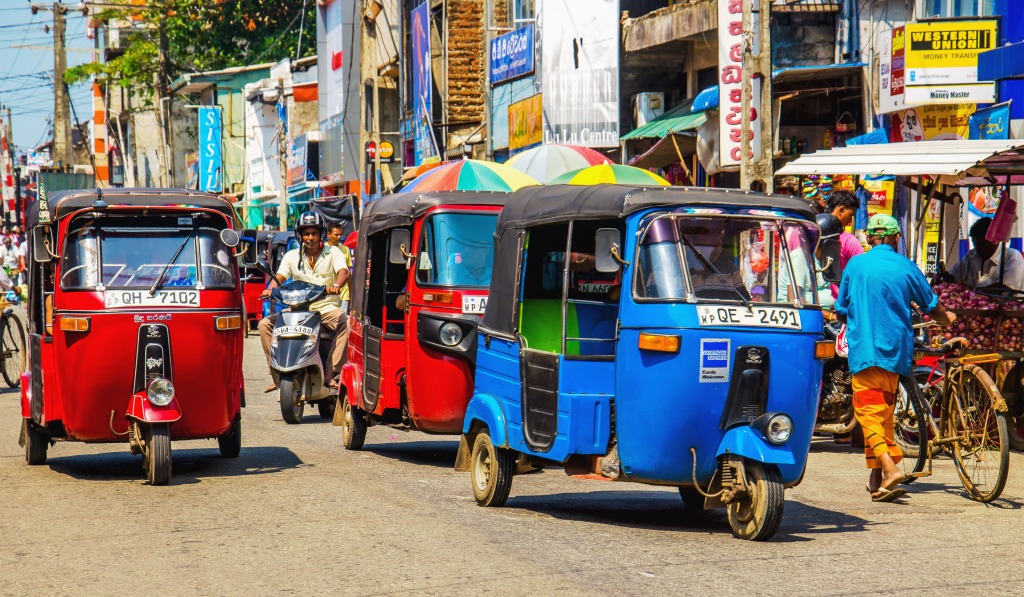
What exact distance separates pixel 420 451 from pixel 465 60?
981 inches

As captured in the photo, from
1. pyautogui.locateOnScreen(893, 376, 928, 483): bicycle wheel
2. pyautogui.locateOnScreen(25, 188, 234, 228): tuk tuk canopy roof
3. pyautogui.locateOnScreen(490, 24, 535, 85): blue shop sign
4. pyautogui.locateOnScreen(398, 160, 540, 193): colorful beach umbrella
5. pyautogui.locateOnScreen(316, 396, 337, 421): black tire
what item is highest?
pyautogui.locateOnScreen(490, 24, 535, 85): blue shop sign

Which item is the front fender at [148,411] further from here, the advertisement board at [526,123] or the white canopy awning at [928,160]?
the advertisement board at [526,123]

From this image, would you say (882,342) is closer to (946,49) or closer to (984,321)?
(984,321)

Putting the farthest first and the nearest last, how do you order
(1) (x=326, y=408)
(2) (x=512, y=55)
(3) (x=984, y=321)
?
1. (2) (x=512, y=55)
2. (1) (x=326, y=408)
3. (3) (x=984, y=321)

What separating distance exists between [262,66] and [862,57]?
43.5 meters

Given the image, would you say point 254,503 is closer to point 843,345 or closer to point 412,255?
point 412,255

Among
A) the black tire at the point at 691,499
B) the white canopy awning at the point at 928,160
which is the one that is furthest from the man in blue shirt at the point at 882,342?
the white canopy awning at the point at 928,160

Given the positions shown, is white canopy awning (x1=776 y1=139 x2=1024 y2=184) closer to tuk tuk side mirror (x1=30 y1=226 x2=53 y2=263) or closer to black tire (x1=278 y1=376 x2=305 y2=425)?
black tire (x1=278 y1=376 x2=305 y2=425)

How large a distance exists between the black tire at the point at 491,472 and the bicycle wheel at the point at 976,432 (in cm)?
308

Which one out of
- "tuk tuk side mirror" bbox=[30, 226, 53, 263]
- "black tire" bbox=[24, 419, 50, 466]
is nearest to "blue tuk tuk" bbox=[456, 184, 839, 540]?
"tuk tuk side mirror" bbox=[30, 226, 53, 263]

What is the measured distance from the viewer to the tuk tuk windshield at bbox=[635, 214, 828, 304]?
792cm

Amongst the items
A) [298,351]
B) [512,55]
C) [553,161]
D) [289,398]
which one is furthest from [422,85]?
[289,398]

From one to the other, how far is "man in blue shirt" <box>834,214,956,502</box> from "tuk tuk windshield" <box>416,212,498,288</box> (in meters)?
3.28

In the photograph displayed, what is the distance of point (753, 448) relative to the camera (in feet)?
25.3
